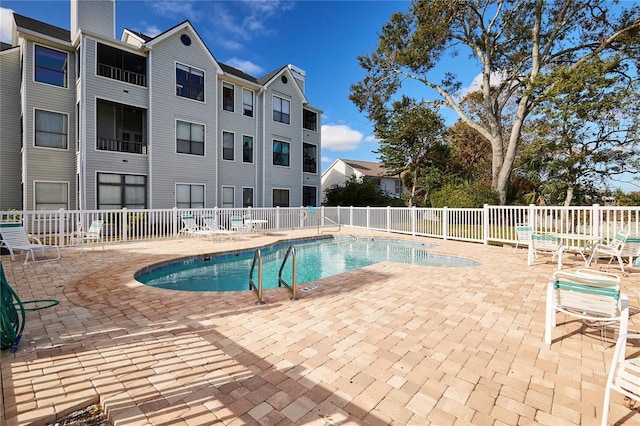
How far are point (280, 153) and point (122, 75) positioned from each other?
9465 mm

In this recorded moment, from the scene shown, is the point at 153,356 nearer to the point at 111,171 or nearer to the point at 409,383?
the point at 409,383

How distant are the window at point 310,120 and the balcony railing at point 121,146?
38.3 feet

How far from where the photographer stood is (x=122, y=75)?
1400 cm

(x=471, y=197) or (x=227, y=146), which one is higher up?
(x=227, y=146)

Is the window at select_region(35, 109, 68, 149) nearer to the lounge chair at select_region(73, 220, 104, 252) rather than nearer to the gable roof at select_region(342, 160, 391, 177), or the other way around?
the lounge chair at select_region(73, 220, 104, 252)

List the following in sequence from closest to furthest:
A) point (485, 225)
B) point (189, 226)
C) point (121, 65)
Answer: point (485, 225) → point (189, 226) → point (121, 65)

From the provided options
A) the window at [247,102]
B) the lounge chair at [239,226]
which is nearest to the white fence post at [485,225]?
the lounge chair at [239,226]

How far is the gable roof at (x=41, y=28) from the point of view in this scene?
12.7 m

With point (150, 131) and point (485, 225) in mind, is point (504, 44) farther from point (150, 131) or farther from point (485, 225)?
point (150, 131)

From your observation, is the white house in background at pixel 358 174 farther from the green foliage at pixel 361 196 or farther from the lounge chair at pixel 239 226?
the lounge chair at pixel 239 226

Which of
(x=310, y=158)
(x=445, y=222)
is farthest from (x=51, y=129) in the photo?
(x=445, y=222)

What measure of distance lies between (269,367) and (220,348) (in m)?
0.67

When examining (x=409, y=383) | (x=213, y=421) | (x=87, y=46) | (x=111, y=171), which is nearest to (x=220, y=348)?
(x=213, y=421)

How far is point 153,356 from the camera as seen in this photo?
2.88m
